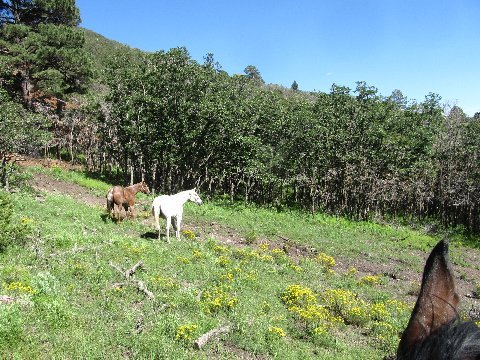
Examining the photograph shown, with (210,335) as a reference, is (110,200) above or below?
above

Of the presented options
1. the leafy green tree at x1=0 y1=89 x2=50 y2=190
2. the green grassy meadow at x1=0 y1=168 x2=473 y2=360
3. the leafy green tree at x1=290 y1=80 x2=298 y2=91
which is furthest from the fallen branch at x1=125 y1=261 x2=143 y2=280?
the leafy green tree at x1=290 y1=80 x2=298 y2=91

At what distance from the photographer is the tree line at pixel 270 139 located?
3416 centimetres

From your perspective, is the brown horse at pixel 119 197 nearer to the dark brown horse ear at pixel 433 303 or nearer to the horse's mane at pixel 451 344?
the dark brown horse ear at pixel 433 303

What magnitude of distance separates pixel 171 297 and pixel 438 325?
9.20 meters

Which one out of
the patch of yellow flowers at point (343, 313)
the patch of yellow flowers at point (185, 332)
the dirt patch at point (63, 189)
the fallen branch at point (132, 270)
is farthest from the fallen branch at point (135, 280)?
the dirt patch at point (63, 189)

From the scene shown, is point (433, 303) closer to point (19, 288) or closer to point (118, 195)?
point (19, 288)

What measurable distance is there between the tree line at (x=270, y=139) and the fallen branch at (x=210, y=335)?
25.6m

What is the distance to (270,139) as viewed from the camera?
125 feet

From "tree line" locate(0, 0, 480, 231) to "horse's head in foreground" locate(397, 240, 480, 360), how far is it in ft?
107

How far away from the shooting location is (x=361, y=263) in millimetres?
20047

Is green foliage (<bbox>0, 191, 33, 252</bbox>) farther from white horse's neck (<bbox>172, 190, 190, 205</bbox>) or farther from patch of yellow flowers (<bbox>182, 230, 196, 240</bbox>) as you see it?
patch of yellow flowers (<bbox>182, 230, 196, 240</bbox>)

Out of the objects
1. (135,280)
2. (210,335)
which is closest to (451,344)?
(210,335)

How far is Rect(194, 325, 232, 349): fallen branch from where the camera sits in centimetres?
783

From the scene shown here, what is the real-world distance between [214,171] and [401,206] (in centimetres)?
2178
